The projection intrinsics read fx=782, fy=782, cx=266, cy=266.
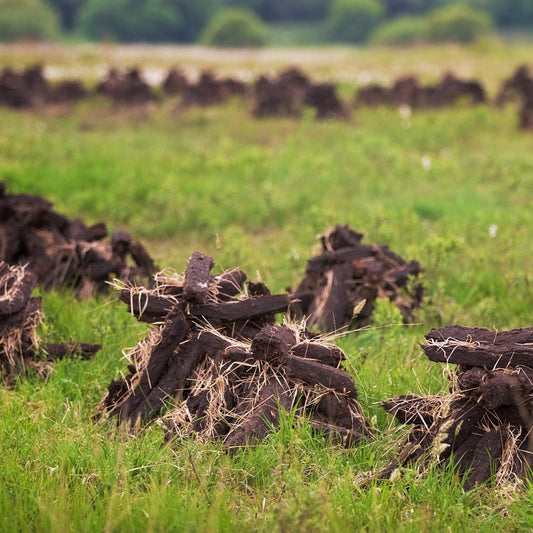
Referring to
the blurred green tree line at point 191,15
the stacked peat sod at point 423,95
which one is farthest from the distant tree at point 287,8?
the stacked peat sod at point 423,95

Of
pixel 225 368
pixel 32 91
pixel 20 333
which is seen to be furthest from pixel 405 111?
pixel 225 368

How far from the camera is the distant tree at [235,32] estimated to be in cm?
9425

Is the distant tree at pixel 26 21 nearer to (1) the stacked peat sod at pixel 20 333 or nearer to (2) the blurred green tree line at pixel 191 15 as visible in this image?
(2) the blurred green tree line at pixel 191 15

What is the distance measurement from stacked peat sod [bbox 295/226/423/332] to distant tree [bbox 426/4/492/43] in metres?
90.6

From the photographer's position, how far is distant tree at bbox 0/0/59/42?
3369 inches

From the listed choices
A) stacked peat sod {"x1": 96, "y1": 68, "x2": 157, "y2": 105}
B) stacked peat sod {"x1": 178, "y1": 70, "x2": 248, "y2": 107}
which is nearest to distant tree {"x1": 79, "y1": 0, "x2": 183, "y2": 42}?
stacked peat sod {"x1": 96, "y1": 68, "x2": 157, "y2": 105}

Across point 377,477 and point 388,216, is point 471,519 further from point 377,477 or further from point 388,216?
point 388,216

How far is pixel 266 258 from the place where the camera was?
8078 millimetres

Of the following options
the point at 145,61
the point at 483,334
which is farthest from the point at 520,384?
the point at 145,61

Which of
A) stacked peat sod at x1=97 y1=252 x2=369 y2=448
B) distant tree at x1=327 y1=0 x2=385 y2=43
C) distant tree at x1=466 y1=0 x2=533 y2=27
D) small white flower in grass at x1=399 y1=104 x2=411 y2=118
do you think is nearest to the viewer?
stacked peat sod at x1=97 y1=252 x2=369 y2=448

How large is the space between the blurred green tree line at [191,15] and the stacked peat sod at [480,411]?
78839mm

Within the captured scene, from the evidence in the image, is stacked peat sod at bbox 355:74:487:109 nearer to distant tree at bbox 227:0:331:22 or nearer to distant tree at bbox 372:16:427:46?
distant tree at bbox 372:16:427:46

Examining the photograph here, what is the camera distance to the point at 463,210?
408 inches

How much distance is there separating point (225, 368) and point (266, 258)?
12.5 ft
